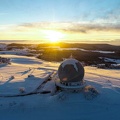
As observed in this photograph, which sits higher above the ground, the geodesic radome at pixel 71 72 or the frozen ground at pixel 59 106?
the geodesic radome at pixel 71 72

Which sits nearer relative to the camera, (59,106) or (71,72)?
(59,106)

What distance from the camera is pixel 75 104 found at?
810 inches

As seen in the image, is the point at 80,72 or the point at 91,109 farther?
the point at 80,72

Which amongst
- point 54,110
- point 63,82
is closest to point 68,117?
point 54,110

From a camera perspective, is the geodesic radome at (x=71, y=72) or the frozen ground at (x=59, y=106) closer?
the frozen ground at (x=59, y=106)

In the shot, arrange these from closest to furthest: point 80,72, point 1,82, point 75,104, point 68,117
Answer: point 68,117 < point 75,104 < point 80,72 < point 1,82

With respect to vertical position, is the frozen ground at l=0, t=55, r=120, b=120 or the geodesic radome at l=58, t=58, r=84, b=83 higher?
the geodesic radome at l=58, t=58, r=84, b=83

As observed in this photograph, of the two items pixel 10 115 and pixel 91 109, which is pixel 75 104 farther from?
pixel 10 115

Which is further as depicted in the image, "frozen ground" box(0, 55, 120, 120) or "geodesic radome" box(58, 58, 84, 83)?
"geodesic radome" box(58, 58, 84, 83)

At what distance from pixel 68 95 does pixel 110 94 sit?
4.49 m

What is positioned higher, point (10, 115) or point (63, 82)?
point (63, 82)

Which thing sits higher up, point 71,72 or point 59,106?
point 71,72

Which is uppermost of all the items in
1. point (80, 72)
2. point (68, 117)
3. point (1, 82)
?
point (80, 72)

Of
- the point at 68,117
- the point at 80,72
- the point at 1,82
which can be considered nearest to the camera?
the point at 68,117
